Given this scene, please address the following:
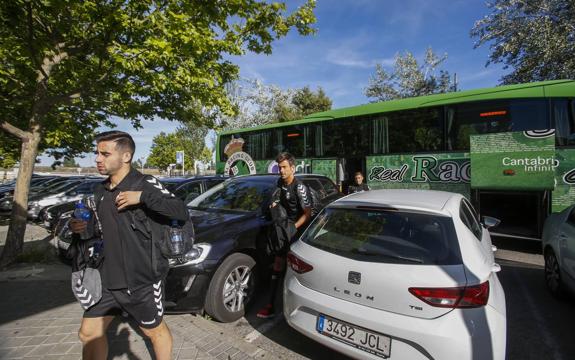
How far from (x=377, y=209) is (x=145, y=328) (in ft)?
6.64

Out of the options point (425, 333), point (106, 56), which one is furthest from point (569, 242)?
point (106, 56)

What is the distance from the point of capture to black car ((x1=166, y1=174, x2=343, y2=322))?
316 centimetres

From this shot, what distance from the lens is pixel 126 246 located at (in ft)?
6.82

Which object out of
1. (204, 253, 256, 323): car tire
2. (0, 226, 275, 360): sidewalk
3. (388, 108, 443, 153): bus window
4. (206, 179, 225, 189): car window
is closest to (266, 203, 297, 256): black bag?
(204, 253, 256, 323): car tire

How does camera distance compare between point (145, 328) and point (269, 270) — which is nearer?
point (145, 328)

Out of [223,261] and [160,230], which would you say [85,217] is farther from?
[223,261]

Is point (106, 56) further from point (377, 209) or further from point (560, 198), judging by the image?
point (560, 198)

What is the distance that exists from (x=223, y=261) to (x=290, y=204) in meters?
1.00

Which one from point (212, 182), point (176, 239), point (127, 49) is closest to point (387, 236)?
point (176, 239)

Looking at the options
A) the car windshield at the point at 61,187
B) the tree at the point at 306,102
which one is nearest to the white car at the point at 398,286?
→ the car windshield at the point at 61,187

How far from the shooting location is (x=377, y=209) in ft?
9.35

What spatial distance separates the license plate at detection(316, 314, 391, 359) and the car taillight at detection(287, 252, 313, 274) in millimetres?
376

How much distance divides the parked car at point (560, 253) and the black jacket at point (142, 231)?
14.2 ft

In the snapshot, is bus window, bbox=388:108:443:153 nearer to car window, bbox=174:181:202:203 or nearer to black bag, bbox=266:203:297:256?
car window, bbox=174:181:202:203
